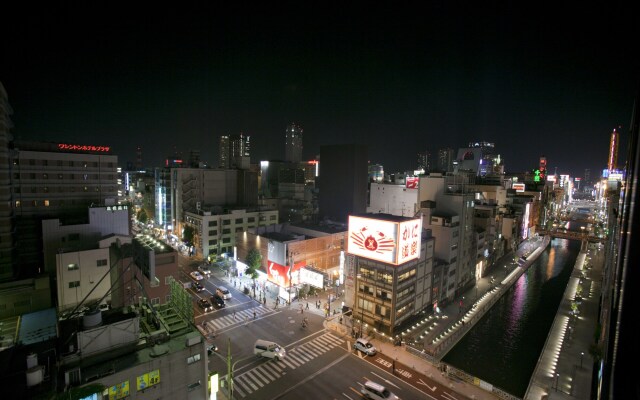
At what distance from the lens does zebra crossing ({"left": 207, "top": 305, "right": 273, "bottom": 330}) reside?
3868 cm

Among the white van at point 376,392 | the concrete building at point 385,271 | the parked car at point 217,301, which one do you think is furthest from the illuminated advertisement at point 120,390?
the concrete building at point 385,271

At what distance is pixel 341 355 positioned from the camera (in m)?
32.5

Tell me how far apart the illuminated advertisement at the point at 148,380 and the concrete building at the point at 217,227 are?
1747 inches

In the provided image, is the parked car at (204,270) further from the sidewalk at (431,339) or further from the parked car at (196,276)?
the sidewalk at (431,339)

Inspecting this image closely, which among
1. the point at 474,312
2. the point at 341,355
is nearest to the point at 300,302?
the point at 341,355

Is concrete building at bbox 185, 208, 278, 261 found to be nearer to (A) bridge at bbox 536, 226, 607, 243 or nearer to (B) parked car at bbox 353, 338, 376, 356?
(B) parked car at bbox 353, 338, 376, 356

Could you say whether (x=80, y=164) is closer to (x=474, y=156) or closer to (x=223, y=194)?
(x=223, y=194)

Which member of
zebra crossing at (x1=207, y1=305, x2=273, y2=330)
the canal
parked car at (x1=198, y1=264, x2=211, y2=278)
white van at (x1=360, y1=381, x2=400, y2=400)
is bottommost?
the canal

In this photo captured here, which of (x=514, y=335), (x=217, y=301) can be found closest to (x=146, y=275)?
(x=217, y=301)

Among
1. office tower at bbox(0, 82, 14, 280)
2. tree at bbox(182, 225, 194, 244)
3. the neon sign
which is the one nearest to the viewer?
office tower at bbox(0, 82, 14, 280)

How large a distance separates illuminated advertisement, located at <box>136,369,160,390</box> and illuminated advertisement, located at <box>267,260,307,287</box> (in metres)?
28.4

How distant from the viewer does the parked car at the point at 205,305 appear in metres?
42.7

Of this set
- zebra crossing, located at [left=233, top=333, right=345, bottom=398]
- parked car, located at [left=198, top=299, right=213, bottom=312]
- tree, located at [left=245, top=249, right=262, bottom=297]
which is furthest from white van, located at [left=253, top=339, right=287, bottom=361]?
tree, located at [left=245, top=249, right=262, bottom=297]

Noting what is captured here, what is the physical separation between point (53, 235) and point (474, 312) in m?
63.2
